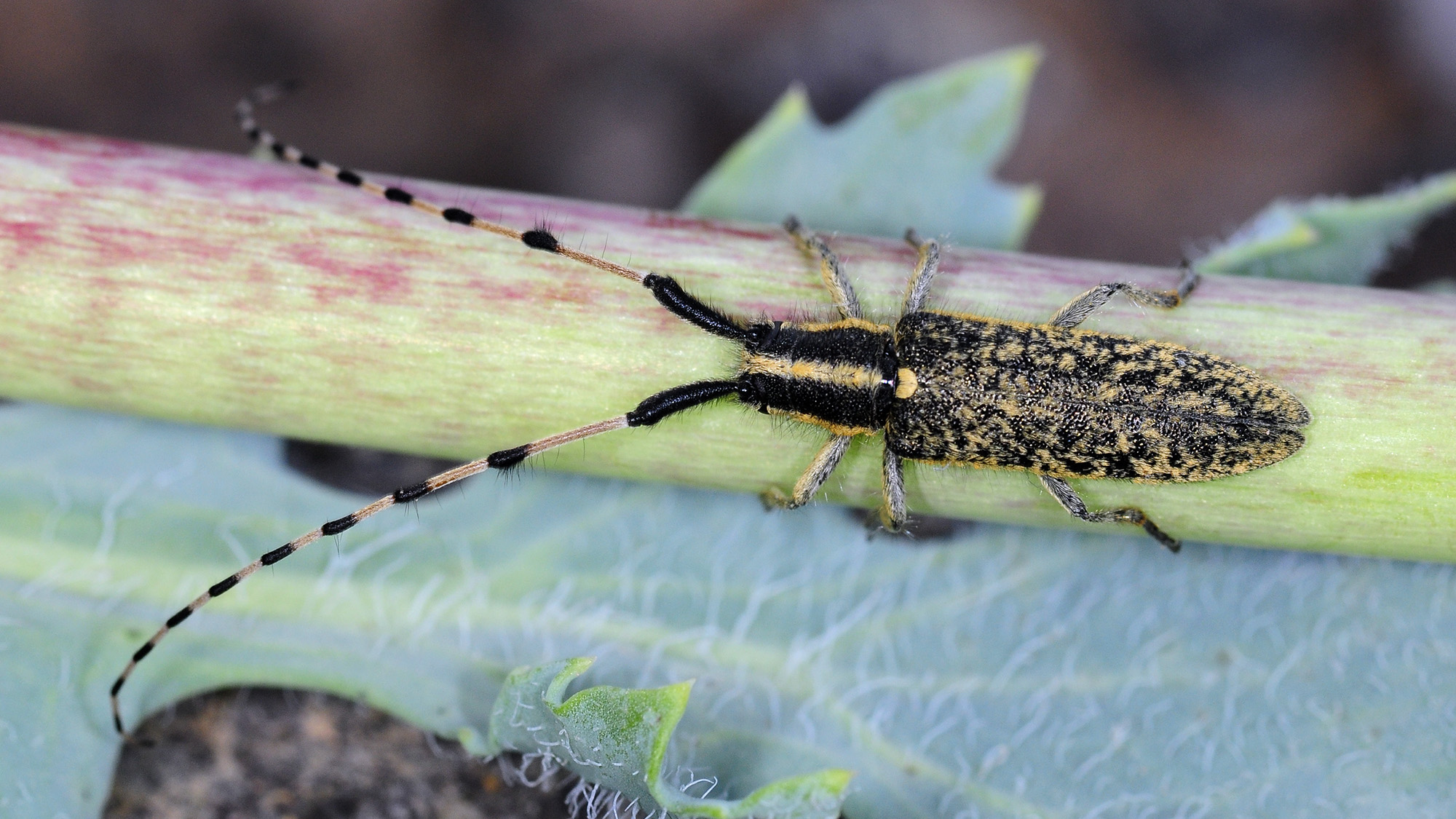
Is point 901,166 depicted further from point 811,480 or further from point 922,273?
point 811,480

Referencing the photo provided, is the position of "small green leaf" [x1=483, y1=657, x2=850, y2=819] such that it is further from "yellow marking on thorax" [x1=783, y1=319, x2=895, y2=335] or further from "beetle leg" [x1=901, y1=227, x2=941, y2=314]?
"beetle leg" [x1=901, y1=227, x2=941, y2=314]

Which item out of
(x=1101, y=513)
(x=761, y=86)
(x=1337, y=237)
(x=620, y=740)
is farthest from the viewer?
(x=761, y=86)

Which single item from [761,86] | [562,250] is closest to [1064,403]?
[562,250]

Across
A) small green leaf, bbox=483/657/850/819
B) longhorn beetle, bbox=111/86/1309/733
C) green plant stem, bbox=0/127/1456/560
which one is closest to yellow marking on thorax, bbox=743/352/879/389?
longhorn beetle, bbox=111/86/1309/733

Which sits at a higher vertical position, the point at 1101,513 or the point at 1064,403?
the point at 1064,403

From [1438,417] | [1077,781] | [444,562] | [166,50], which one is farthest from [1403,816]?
[166,50]

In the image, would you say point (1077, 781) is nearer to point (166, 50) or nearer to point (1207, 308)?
point (1207, 308)
